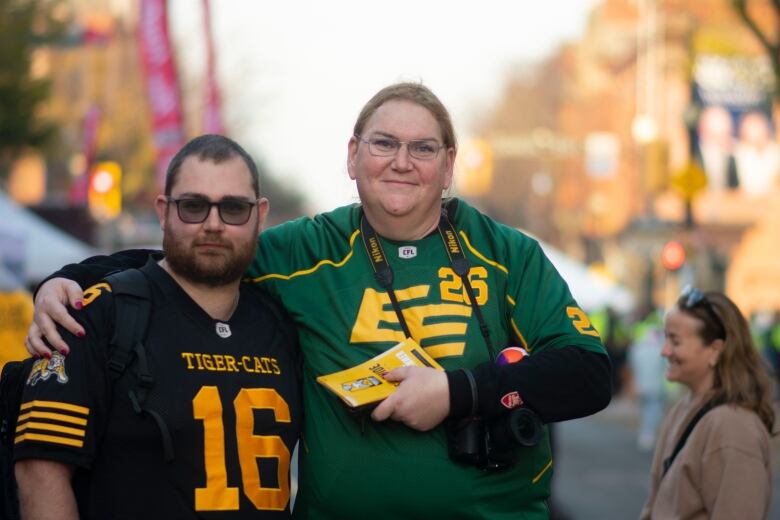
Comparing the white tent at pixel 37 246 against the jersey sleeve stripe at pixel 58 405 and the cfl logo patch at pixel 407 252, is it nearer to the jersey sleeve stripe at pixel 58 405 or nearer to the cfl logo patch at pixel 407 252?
the cfl logo patch at pixel 407 252

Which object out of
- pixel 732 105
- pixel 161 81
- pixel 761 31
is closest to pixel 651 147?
pixel 732 105

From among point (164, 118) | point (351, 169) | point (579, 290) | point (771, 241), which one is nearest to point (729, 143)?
point (579, 290)

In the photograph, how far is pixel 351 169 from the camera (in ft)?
15.9

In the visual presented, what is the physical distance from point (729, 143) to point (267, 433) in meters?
23.7

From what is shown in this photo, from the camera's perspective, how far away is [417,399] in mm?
4285

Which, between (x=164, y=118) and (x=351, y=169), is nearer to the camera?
(x=351, y=169)

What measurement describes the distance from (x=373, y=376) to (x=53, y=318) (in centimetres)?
99

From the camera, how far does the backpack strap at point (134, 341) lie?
162 inches

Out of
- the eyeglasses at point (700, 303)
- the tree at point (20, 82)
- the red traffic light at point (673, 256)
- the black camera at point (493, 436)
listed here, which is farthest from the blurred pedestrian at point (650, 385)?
the black camera at point (493, 436)

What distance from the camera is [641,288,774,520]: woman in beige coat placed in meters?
5.59

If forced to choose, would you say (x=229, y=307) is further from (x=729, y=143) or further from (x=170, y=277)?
(x=729, y=143)

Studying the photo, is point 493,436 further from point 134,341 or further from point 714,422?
point 714,422

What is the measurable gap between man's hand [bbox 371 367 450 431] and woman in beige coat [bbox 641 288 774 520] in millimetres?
1758

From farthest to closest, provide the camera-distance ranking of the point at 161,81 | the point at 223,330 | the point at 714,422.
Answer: the point at 161,81
the point at 714,422
the point at 223,330
